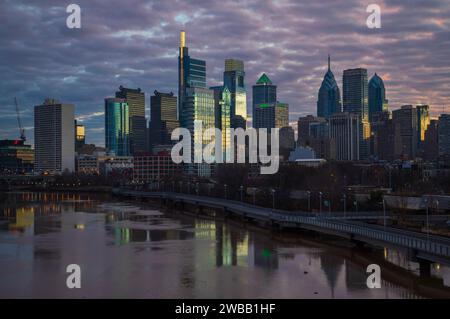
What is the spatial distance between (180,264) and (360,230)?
13.0m

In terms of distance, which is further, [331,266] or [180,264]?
[180,264]

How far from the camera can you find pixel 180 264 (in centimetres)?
3569

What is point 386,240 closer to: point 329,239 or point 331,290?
point 331,290

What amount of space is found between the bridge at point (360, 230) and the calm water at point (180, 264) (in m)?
1.30

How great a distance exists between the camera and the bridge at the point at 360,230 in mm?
30295

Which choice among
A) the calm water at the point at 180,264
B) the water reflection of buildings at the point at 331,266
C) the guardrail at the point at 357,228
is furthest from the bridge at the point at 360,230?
the water reflection of buildings at the point at 331,266

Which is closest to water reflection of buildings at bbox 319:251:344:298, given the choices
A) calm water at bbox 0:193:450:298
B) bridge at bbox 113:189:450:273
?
calm water at bbox 0:193:450:298

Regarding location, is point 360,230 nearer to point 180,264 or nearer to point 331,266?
point 331,266

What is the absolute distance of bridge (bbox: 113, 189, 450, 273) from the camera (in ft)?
99.4

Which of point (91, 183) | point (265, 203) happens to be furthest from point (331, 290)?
point (91, 183)

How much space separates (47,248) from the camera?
42812mm

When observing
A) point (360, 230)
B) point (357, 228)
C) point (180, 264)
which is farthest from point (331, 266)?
point (180, 264)

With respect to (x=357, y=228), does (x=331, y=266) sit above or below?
below

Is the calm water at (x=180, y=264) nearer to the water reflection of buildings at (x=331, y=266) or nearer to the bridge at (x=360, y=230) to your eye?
the water reflection of buildings at (x=331, y=266)
